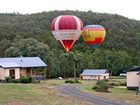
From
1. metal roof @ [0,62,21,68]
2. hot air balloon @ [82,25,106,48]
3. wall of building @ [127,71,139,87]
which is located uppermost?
hot air balloon @ [82,25,106,48]

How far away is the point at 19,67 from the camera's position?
2494 inches

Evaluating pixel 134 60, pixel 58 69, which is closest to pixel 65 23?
pixel 58 69

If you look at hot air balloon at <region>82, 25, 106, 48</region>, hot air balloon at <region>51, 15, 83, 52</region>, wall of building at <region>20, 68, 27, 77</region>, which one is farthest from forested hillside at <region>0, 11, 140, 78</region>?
hot air balloon at <region>51, 15, 83, 52</region>

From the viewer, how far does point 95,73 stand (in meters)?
83.8

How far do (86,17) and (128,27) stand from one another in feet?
62.3

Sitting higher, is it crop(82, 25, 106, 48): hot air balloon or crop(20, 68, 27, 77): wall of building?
crop(82, 25, 106, 48): hot air balloon

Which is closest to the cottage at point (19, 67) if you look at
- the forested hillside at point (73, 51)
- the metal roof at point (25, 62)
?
the metal roof at point (25, 62)

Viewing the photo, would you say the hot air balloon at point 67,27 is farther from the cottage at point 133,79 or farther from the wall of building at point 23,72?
the wall of building at point 23,72

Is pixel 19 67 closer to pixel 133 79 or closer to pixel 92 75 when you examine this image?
pixel 133 79

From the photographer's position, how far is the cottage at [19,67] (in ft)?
200

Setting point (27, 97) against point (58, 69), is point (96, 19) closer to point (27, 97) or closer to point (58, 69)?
point (58, 69)

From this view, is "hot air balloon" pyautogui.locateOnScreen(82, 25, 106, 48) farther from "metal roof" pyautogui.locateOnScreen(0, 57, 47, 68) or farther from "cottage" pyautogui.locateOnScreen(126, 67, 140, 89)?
"metal roof" pyautogui.locateOnScreen(0, 57, 47, 68)

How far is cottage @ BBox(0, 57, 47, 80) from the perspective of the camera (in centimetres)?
6099

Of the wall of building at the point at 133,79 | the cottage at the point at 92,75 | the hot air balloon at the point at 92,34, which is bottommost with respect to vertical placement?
the cottage at the point at 92,75
